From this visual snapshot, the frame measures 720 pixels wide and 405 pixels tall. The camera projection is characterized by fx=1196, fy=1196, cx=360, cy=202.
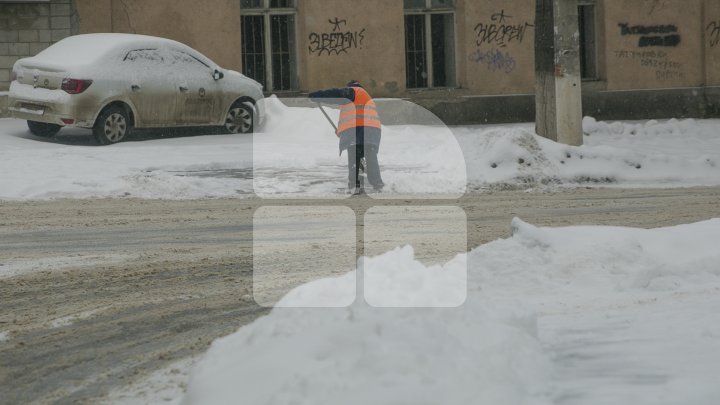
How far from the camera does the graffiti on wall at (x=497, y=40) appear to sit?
23.7 m

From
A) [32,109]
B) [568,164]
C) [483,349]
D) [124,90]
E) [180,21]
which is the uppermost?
[180,21]

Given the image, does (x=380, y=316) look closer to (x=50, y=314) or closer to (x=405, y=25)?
(x=50, y=314)

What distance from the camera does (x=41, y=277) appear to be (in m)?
8.38

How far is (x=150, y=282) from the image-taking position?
8.16 m

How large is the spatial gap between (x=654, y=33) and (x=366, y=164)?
1228cm

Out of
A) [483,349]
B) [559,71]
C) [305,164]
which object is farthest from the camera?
[559,71]

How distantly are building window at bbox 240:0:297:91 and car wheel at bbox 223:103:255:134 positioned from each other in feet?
11.2

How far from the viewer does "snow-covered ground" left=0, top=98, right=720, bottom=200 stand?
14.2 meters

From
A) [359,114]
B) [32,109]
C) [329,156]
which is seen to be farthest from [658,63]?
[32,109]

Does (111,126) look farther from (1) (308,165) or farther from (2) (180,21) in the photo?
(2) (180,21)

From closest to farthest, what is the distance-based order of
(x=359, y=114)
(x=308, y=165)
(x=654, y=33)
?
(x=359, y=114), (x=308, y=165), (x=654, y=33)

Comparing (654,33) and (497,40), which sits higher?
(654,33)

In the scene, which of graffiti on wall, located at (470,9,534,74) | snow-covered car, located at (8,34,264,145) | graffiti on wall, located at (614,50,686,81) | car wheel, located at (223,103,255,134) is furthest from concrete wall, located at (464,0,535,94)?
car wheel, located at (223,103,255,134)

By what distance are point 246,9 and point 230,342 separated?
1782 centimetres
